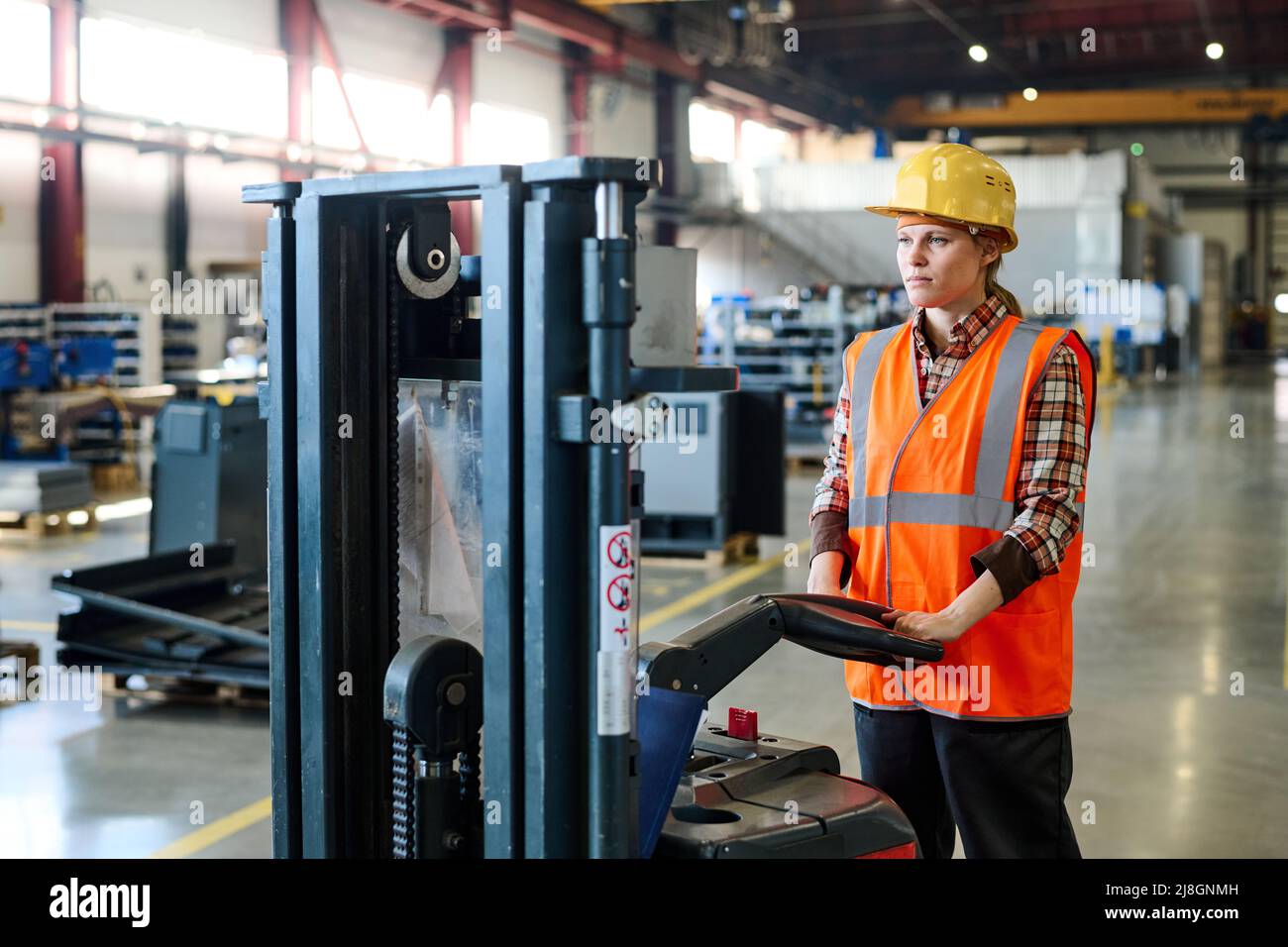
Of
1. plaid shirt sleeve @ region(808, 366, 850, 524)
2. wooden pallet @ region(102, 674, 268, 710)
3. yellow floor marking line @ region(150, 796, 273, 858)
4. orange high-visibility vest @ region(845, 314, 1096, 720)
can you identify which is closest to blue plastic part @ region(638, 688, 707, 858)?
orange high-visibility vest @ region(845, 314, 1096, 720)

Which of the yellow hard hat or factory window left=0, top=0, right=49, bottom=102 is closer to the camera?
the yellow hard hat

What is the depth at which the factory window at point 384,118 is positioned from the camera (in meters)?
19.0

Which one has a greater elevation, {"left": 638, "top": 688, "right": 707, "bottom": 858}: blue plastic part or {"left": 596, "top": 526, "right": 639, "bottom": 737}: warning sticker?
{"left": 596, "top": 526, "right": 639, "bottom": 737}: warning sticker

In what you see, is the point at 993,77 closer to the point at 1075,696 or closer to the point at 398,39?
the point at 398,39

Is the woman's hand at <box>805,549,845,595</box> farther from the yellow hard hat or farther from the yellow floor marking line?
the yellow floor marking line

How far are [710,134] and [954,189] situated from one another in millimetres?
27931

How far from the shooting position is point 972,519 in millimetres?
2322

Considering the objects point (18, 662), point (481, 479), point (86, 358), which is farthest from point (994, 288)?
point (86, 358)

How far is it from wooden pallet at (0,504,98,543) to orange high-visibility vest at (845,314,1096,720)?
29.7 ft

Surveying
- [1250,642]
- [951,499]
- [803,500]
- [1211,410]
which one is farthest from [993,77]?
[951,499]

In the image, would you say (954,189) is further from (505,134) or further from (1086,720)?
(505,134)

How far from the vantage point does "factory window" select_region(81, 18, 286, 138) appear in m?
15.8
